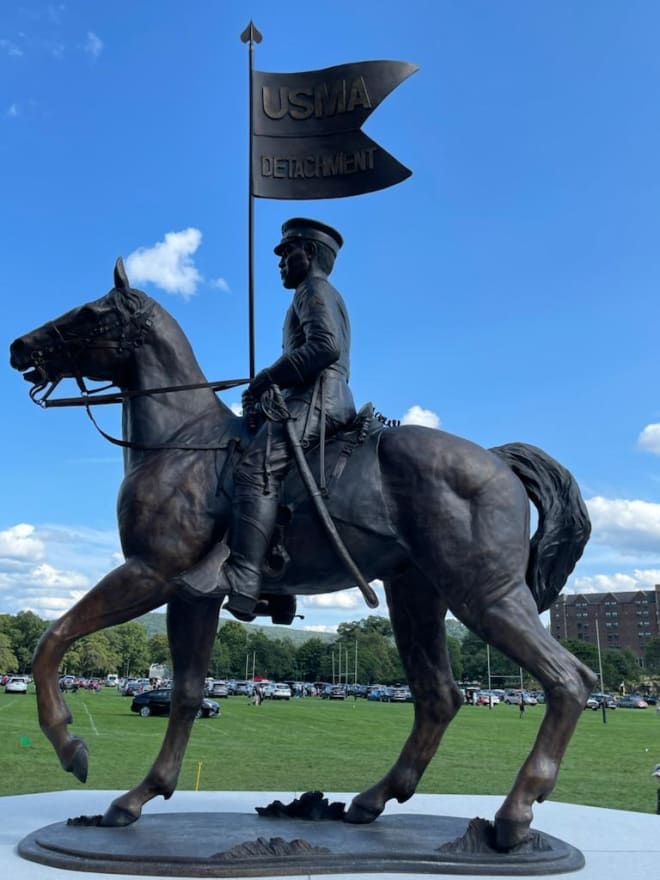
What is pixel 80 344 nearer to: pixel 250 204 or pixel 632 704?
pixel 250 204

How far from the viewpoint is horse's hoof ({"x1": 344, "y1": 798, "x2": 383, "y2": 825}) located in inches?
261

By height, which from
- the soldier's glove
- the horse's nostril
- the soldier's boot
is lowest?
the soldier's boot

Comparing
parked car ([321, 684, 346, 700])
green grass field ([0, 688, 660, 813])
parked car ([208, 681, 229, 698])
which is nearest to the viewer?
green grass field ([0, 688, 660, 813])

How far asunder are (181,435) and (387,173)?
2.96m

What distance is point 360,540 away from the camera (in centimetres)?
612

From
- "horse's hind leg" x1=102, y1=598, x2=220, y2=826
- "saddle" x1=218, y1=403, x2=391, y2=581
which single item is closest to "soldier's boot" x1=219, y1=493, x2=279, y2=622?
"saddle" x1=218, y1=403, x2=391, y2=581

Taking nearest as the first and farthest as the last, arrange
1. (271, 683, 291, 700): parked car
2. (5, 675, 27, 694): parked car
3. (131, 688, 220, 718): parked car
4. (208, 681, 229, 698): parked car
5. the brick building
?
(131, 688, 220, 718): parked car, (5, 675, 27, 694): parked car, (208, 681, 229, 698): parked car, (271, 683, 291, 700): parked car, the brick building

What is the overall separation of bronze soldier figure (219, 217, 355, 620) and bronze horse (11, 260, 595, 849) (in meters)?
0.28

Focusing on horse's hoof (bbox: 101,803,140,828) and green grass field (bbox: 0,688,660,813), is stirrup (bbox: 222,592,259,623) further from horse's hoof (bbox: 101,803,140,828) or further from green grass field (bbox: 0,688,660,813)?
green grass field (bbox: 0,688,660,813)

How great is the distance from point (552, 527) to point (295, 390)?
2222 mm

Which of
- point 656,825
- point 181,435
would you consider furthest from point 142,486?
point 656,825

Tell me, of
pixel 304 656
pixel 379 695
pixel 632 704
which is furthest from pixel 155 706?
pixel 304 656

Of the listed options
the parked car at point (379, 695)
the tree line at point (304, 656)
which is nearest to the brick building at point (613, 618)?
the tree line at point (304, 656)

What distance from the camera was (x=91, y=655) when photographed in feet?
378
